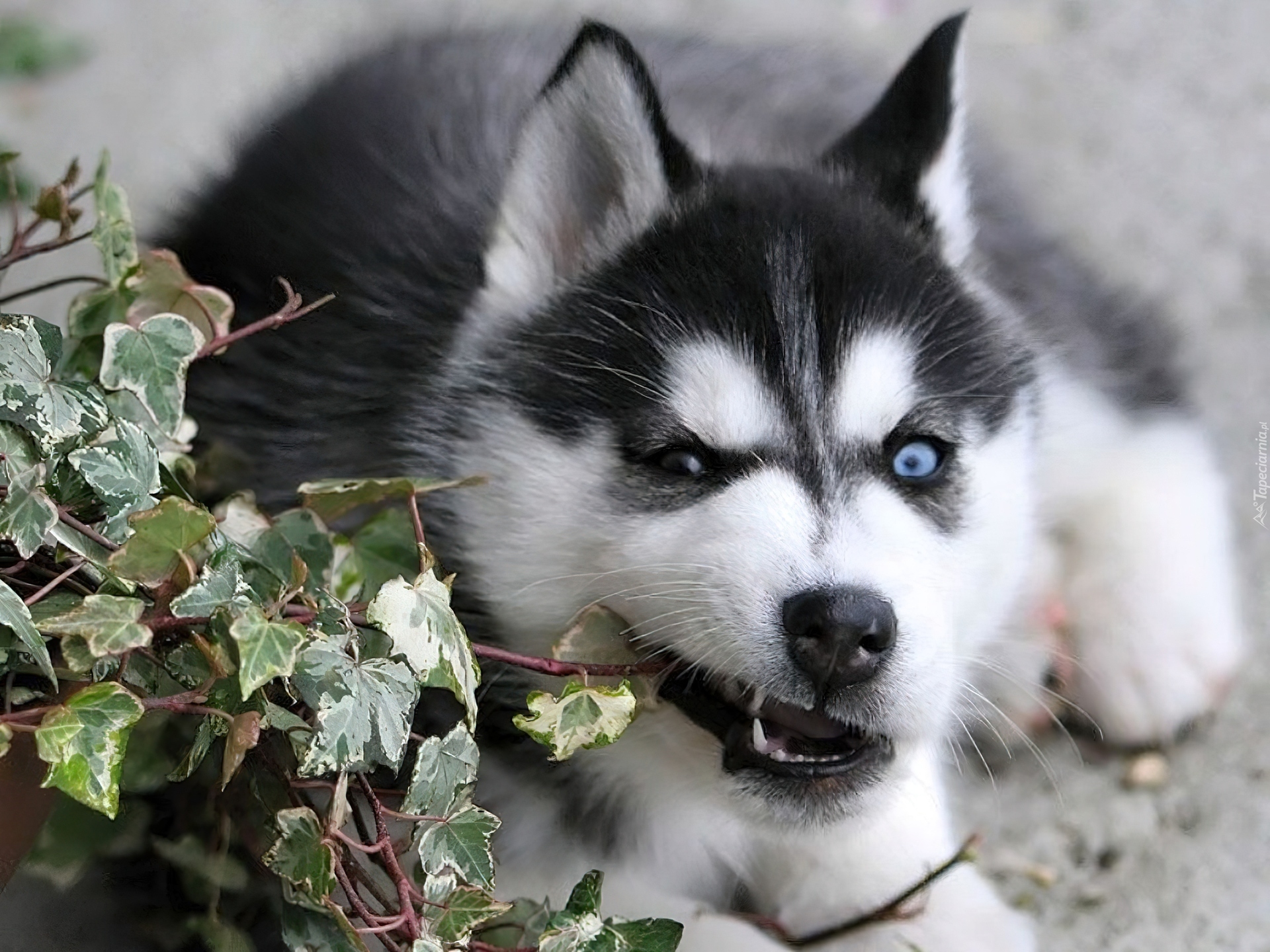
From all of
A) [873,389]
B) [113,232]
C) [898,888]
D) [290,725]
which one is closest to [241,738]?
[290,725]

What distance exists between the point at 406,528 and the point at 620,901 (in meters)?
0.62

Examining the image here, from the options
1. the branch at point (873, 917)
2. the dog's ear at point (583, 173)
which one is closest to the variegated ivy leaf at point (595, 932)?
the branch at point (873, 917)

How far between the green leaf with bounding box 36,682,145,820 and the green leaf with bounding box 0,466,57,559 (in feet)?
0.56

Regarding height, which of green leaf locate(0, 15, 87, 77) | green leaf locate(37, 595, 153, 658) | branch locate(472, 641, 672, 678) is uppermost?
green leaf locate(37, 595, 153, 658)

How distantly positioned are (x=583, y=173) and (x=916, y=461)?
638mm

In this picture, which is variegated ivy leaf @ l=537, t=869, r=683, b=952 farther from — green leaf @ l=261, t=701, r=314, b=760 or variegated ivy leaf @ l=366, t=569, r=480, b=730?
green leaf @ l=261, t=701, r=314, b=760

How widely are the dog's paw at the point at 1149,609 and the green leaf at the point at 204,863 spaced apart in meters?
1.48

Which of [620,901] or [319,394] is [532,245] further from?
[620,901]

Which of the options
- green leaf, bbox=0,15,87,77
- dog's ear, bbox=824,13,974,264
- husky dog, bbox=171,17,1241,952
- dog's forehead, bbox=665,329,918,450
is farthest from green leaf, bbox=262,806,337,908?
green leaf, bbox=0,15,87,77

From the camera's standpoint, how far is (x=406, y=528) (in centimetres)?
209

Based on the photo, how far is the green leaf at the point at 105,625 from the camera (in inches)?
66.4

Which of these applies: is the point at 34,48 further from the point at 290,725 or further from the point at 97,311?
the point at 290,725

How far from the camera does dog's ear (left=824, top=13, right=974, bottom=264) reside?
7.66ft

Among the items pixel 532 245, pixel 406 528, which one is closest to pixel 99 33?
pixel 532 245
